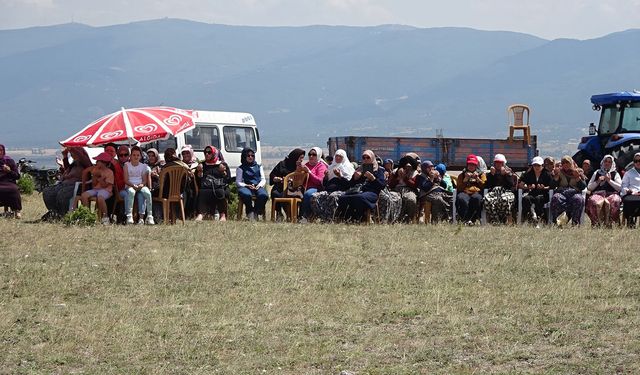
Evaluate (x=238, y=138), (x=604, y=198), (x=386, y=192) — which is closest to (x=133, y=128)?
(x=386, y=192)

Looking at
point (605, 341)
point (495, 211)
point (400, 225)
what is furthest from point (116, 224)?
point (605, 341)

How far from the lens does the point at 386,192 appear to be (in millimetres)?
17469

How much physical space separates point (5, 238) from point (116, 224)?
2108mm

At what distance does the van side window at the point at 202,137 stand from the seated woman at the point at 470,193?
416 inches

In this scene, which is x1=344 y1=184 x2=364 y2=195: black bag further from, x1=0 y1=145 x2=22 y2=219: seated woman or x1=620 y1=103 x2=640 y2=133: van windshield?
x1=620 y1=103 x2=640 y2=133: van windshield

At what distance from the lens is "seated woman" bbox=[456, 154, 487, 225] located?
17422 mm

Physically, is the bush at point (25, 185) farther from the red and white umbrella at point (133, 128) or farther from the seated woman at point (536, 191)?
the seated woman at point (536, 191)

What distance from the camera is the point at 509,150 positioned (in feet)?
107

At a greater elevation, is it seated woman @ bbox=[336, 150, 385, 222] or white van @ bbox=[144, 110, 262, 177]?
white van @ bbox=[144, 110, 262, 177]

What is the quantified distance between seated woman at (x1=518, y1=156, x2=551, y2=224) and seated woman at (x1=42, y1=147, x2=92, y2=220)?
5980 millimetres

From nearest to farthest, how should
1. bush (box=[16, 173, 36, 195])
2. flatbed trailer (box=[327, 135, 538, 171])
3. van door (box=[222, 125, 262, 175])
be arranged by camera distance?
bush (box=[16, 173, 36, 195])
van door (box=[222, 125, 262, 175])
flatbed trailer (box=[327, 135, 538, 171])

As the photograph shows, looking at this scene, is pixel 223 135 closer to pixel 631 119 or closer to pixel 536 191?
pixel 631 119

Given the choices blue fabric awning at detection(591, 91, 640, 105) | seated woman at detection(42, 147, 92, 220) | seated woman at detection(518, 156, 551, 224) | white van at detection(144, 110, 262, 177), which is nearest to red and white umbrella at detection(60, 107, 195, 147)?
seated woman at detection(42, 147, 92, 220)

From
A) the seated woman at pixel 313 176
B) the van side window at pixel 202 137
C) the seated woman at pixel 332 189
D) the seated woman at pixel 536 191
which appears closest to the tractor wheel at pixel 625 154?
the seated woman at pixel 536 191
